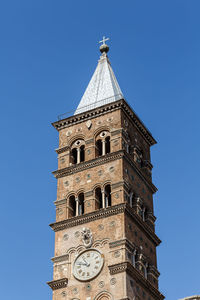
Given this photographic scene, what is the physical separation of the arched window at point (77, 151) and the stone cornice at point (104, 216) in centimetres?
574

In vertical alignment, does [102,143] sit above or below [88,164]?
above

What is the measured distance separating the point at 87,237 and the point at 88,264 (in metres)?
2.01

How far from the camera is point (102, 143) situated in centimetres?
5325

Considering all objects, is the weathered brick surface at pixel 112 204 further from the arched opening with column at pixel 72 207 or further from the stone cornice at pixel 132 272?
the arched opening with column at pixel 72 207

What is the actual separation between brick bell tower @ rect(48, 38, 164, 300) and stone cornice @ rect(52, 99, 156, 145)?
8 cm

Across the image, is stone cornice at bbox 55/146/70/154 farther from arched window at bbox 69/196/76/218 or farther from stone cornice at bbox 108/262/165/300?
stone cornice at bbox 108/262/165/300

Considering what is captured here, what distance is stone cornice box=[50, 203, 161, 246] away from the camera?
1899 inches

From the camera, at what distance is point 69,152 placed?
54.2 metres

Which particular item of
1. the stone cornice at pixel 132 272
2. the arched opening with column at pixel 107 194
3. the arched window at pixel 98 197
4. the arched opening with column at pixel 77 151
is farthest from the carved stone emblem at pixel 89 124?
the stone cornice at pixel 132 272

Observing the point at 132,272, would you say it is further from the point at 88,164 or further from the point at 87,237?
the point at 88,164

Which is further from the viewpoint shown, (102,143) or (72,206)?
(102,143)

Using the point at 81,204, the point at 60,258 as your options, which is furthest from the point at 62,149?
the point at 60,258

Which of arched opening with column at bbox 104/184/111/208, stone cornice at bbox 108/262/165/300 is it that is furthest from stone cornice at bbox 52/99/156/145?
stone cornice at bbox 108/262/165/300

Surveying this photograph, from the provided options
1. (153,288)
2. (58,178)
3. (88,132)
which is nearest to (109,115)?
(88,132)
